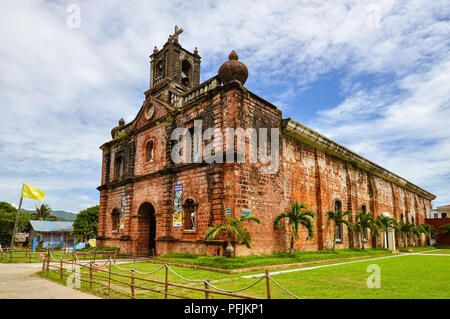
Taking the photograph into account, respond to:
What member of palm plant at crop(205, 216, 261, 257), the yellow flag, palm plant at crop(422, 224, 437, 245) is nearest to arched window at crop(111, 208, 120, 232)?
the yellow flag

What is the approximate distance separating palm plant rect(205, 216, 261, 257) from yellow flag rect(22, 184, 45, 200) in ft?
48.0

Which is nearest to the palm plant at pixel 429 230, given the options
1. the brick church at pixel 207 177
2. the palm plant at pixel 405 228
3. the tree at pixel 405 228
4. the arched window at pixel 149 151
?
the tree at pixel 405 228

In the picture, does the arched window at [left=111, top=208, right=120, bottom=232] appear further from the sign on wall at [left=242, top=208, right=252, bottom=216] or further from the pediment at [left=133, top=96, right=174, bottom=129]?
the sign on wall at [left=242, top=208, right=252, bottom=216]

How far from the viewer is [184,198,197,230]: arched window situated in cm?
1417

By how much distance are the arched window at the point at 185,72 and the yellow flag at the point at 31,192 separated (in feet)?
39.5

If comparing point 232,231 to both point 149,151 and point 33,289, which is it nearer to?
point 33,289

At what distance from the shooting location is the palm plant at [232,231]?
1123 centimetres

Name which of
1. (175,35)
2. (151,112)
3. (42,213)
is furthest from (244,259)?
(42,213)

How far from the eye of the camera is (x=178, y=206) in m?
14.8

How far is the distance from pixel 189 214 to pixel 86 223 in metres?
24.7

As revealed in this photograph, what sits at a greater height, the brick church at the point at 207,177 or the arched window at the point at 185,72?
the arched window at the point at 185,72

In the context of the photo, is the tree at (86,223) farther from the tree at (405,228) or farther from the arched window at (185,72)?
the tree at (405,228)
